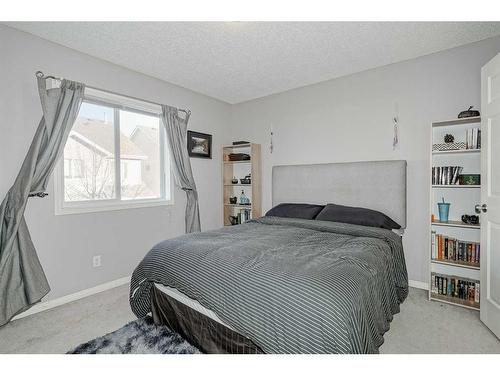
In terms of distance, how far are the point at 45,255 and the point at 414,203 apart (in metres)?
3.82

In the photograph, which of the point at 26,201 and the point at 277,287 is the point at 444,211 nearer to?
the point at 277,287

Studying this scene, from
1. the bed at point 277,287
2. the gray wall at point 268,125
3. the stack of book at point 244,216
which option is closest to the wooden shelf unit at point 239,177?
the stack of book at point 244,216

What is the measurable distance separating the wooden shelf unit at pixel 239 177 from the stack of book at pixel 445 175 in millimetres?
2283

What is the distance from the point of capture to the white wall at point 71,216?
2287 mm

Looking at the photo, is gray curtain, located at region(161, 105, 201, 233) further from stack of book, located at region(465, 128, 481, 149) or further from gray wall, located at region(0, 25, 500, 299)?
stack of book, located at region(465, 128, 481, 149)

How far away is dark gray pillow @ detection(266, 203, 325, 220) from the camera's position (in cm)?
322

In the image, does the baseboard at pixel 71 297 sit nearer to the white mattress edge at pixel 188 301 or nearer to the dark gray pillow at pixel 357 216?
the white mattress edge at pixel 188 301

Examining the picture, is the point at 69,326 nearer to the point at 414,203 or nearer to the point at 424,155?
the point at 414,203

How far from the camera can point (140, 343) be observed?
1.88m

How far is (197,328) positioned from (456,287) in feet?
7.97

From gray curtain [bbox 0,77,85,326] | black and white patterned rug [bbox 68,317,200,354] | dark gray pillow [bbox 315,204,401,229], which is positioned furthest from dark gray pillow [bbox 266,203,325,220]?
gray curtain [bbox 0,77,85,326]

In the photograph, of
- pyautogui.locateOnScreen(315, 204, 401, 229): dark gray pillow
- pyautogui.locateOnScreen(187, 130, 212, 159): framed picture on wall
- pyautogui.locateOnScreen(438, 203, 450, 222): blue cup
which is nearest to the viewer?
pyautogui.locateOnScreen(438, 203, 450, 222): blue cup

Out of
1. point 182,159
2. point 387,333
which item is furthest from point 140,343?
point 182,159

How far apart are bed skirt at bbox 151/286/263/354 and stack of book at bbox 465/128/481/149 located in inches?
101
